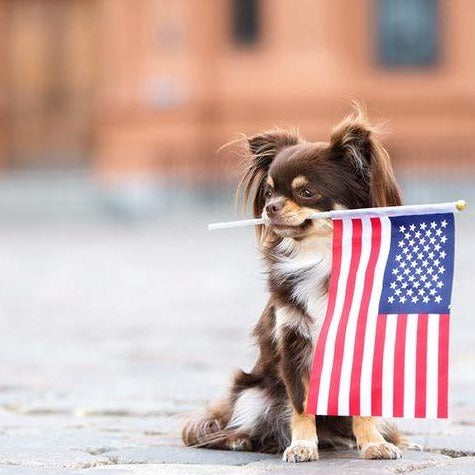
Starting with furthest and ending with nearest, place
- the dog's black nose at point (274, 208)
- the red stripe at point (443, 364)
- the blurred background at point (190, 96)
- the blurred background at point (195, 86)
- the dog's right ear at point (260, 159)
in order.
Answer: the blurred background at point (195, 86) → the blurred background at point (190, 96) → the dog's right ear at point (260, 159) → the dog's black nose at point (274, 208) → the red stripe at point (443, 364)

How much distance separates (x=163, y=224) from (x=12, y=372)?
52.7ft

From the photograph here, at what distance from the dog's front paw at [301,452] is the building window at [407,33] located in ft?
77.5

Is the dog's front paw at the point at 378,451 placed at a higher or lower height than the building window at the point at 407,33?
lower

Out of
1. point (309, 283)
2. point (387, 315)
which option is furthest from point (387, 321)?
point (309, 283)

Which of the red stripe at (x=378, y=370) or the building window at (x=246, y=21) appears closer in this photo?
the red stripe at (x=378, y=370)

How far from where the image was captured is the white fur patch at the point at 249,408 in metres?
4.47

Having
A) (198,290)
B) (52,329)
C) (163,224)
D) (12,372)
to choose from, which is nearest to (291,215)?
(12,372)

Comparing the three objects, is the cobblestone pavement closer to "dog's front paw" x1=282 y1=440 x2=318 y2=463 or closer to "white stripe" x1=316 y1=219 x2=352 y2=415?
"dog's front paw" x1=282 y1=440 x2=318 y2=463

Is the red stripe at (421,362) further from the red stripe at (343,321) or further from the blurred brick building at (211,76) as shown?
the blurred brick building at (211,76)

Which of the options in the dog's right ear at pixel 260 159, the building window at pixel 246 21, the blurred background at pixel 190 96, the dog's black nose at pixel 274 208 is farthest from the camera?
the building window at pixel 246 21

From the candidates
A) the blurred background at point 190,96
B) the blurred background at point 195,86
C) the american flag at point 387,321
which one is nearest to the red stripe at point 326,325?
the american flag at point 387,321

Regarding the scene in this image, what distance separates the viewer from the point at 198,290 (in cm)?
1281

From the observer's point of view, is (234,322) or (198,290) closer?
(234,322)

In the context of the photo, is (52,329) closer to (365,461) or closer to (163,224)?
(365,461)
